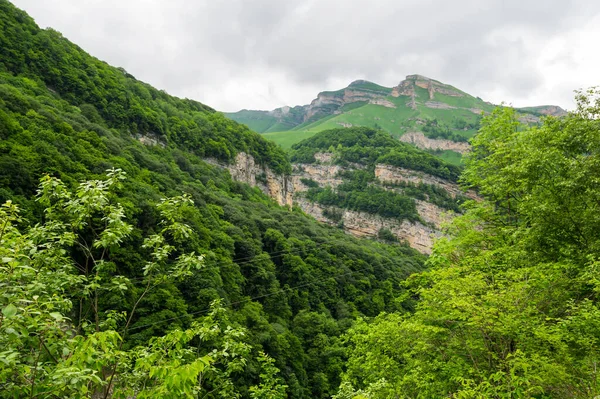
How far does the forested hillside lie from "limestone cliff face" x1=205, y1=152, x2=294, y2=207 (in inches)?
342

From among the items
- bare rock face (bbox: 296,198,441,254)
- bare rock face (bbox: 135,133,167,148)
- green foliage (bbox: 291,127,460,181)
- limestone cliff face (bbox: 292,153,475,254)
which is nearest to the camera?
bare rock face (bbox: 135,133,167,148)

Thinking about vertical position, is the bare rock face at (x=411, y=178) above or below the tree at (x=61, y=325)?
above

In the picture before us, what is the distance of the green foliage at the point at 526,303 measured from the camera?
7.59 meters

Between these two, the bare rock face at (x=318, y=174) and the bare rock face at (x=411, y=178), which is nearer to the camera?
the bare rock face at (x=411, y=178)

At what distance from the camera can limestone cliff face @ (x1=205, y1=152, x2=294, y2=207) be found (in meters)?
76.3

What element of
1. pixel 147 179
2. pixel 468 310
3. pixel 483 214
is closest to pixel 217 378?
pixel 468 310

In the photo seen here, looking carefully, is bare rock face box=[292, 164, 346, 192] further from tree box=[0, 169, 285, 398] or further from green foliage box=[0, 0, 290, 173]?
tree box=[0, 169, 285, 398]

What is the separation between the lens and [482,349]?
9.23 meters

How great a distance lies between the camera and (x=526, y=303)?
889 cm

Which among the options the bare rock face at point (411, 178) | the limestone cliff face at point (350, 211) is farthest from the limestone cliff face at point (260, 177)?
the bare rock face at point (411, 178)

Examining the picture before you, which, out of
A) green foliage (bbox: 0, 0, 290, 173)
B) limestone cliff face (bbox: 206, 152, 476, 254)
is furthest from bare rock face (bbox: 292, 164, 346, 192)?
green foliage (bbox: 0, 0, 290, 173)

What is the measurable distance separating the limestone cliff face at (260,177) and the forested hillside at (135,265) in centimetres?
869

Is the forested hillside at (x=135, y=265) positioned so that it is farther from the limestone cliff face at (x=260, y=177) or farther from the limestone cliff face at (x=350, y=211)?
the limestone cliff face at (x=350, y=211)

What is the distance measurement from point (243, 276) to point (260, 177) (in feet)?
176
